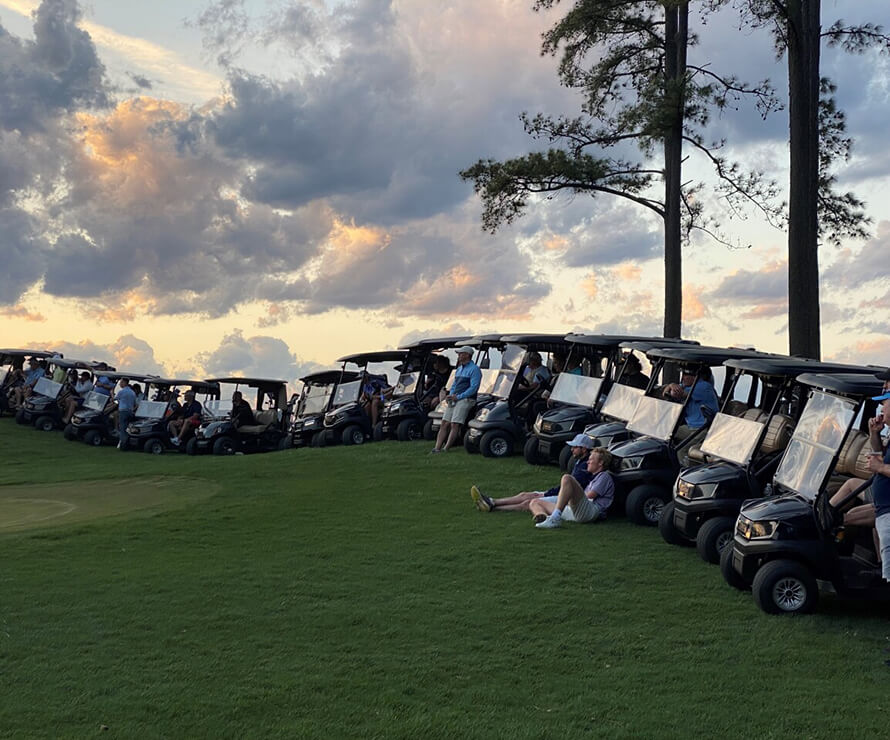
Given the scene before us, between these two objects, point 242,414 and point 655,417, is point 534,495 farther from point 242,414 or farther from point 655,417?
point 242,414

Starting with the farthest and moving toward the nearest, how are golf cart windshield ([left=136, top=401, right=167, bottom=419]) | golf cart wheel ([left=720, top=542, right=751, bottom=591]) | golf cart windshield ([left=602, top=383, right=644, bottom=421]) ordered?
golf cart windshield ([left=136, top=401, right=167, bottom=419]) → golf cart windshield ([left=602, top=383, right=644, bottom=421]) → golf cart wheel ([left=720, top=542, right=751, bottom=591])

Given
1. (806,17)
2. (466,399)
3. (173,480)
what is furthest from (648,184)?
(173,480)

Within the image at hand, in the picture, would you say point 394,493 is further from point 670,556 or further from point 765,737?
point 765,737

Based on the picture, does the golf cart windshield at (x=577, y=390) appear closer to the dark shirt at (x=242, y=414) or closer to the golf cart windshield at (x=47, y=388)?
the dark shirt at (x=242, y=414)

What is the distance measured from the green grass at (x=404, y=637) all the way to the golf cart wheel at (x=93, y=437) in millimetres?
15286

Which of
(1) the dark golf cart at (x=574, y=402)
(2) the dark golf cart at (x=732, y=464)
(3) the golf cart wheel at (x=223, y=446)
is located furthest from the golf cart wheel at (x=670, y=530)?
(3) the golf cart wheel at (x=223, y=446)

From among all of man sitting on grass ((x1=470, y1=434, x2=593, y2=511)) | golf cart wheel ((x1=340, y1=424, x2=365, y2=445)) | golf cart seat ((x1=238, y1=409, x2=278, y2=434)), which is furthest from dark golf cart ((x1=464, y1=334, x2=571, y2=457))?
golf cart seat ((x1=238, y1=409, x2=278, y2=434))

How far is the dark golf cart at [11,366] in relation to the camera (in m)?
32.9

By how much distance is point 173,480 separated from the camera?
18.1 meters

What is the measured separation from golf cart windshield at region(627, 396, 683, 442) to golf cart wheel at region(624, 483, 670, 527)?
82 cm

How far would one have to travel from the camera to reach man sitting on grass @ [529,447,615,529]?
12.1 meters

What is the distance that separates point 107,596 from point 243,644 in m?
1.94

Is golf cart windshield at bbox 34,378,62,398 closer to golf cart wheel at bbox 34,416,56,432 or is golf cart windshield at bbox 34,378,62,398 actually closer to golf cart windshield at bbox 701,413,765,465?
golf cart wheel at bbox 34,416,56,432

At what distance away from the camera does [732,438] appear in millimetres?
11219
